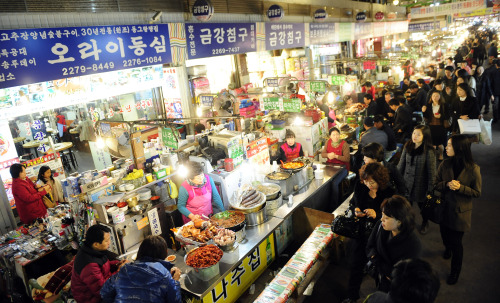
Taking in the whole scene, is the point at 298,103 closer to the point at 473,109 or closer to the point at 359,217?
the point at 359,217

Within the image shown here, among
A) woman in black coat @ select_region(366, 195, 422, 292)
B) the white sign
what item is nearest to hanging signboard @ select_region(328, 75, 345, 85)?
the white sign

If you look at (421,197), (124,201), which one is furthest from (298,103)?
(124,201)

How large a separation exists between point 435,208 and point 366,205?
40.2 inches

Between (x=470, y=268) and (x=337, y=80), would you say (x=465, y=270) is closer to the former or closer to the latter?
(x=470, y=268)

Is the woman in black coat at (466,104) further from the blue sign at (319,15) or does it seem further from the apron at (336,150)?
the blue sign at (319,15)

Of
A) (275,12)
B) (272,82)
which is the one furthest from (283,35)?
(272,82)

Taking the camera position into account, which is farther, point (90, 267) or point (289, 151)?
point (289, 151)

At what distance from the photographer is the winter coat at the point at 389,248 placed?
3.69m

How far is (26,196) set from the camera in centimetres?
667

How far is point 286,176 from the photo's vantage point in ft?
21.9

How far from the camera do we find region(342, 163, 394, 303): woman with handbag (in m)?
4.65

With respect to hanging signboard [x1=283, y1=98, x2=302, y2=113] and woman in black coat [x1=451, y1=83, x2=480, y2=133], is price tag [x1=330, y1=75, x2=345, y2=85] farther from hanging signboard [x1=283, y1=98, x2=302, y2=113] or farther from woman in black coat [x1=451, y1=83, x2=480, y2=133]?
hanging signboard [x1=283, y1=98, x2=302, y2=113]

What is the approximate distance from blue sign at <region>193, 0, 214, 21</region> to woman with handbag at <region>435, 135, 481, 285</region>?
6106mm

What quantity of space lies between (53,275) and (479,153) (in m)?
11.4
